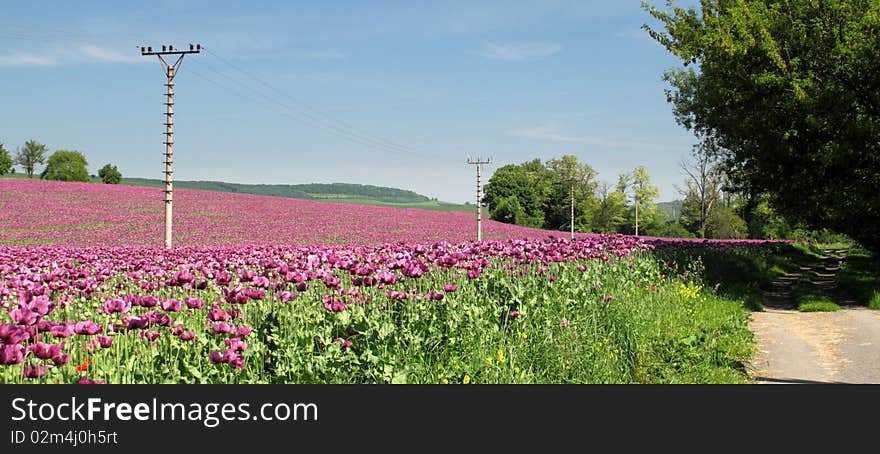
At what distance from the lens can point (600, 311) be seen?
340 inches

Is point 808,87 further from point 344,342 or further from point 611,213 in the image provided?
point 611,213

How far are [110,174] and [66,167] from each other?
5.70 m

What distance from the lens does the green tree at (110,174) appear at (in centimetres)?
10262

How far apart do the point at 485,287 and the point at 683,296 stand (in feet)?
18.6

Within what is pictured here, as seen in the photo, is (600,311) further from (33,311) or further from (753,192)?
(753,192)

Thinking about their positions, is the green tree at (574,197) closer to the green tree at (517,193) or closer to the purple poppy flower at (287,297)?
the green tree at (517,193)

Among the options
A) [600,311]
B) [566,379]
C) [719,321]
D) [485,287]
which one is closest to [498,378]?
[566,379]

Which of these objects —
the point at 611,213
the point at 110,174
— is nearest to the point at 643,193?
the point at 611,213

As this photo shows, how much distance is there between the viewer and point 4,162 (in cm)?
10019

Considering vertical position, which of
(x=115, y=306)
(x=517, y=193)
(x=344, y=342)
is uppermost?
(x=517, y=193)

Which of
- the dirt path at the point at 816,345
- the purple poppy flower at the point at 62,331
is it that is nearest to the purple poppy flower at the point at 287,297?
the purple poppy flower at the point at 62,331

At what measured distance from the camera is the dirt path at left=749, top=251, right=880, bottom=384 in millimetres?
8594

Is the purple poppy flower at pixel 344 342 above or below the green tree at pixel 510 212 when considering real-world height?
below

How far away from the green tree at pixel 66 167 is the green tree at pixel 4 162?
4715 millimetres
